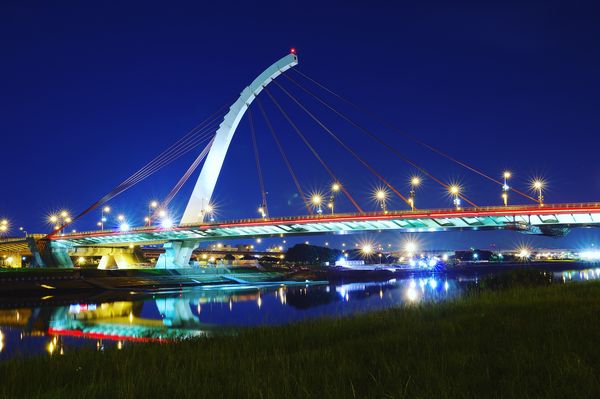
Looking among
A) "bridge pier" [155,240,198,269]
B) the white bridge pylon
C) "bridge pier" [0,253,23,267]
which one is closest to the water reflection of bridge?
the white bridge pylon

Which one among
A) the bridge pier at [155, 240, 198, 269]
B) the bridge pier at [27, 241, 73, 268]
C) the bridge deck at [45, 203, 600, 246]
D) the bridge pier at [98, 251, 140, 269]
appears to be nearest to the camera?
→ the bridge deck at [45, 203, 600, 246]

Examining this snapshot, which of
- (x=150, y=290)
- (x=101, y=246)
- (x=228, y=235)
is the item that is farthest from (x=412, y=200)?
(x=101, y=246)

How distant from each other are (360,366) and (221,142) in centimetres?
5269

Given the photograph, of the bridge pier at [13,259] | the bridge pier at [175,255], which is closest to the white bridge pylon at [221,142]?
the bridge pier at [175,255]

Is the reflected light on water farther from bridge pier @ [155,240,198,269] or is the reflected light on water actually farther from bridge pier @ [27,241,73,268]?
bridge pier @ [27,241,73,268]

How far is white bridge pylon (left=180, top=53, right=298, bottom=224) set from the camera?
5697cm

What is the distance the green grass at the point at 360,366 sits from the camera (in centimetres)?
555

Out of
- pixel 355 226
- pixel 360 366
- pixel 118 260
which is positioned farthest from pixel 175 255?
pixel 360 366

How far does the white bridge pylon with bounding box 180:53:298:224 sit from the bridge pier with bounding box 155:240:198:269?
800 cm

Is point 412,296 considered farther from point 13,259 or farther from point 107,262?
point 13,259

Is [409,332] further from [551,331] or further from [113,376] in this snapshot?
[113,376]

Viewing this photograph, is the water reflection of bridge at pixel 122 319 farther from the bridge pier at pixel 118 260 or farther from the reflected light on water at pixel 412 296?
the bridge pier at pixel 118 260

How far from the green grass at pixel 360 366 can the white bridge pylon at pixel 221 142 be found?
153 feet

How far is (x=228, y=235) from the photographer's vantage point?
6106 centimetres
